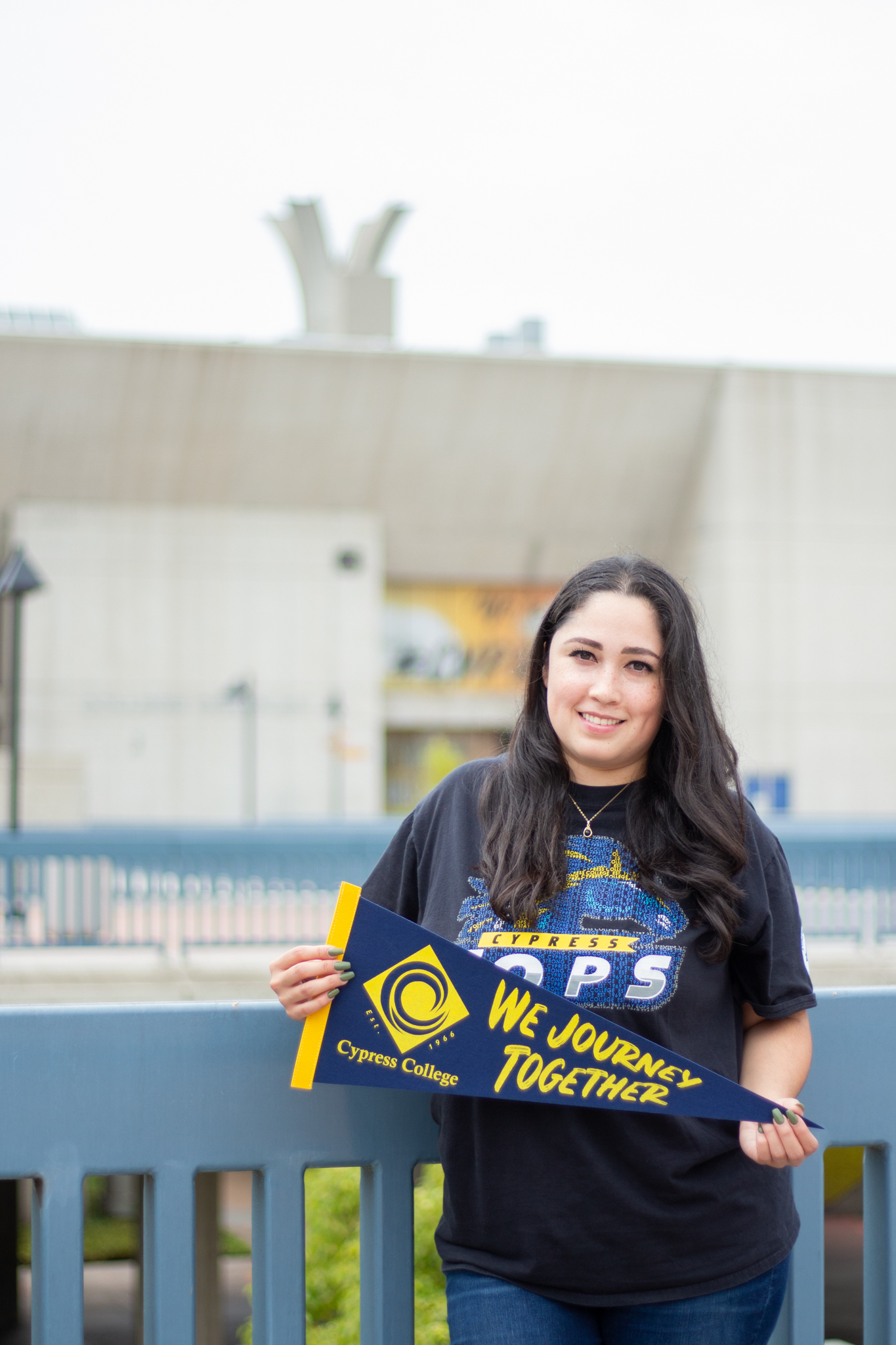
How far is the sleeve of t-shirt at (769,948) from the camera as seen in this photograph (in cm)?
208

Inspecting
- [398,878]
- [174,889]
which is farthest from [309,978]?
[174,889]

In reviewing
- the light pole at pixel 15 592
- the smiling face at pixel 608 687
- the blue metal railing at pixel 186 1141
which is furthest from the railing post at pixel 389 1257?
the light pole at pixel 15 592

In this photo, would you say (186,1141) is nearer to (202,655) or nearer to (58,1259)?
(58,1259)

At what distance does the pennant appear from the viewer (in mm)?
1995

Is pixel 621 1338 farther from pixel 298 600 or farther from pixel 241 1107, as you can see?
pixel 298 600

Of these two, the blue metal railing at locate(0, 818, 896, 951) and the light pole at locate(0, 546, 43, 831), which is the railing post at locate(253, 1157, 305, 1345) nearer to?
the blue metal railing at locate(0, 818, 896, 951)

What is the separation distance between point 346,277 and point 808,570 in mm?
17374

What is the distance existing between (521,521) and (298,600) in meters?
7.04

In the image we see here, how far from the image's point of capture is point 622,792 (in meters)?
2.24

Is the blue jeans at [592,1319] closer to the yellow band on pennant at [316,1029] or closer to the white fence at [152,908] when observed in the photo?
the yellow band on pennant at [316,1029]

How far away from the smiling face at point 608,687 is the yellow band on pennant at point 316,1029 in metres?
0.47

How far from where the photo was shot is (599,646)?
222 cm

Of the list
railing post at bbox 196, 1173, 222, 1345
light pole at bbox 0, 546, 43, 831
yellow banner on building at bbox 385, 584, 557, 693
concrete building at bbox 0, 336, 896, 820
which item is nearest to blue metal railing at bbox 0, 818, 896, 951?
railing post at bbox 196, 1173, 222, 1345

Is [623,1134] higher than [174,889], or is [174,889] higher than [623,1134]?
[623,1134]
